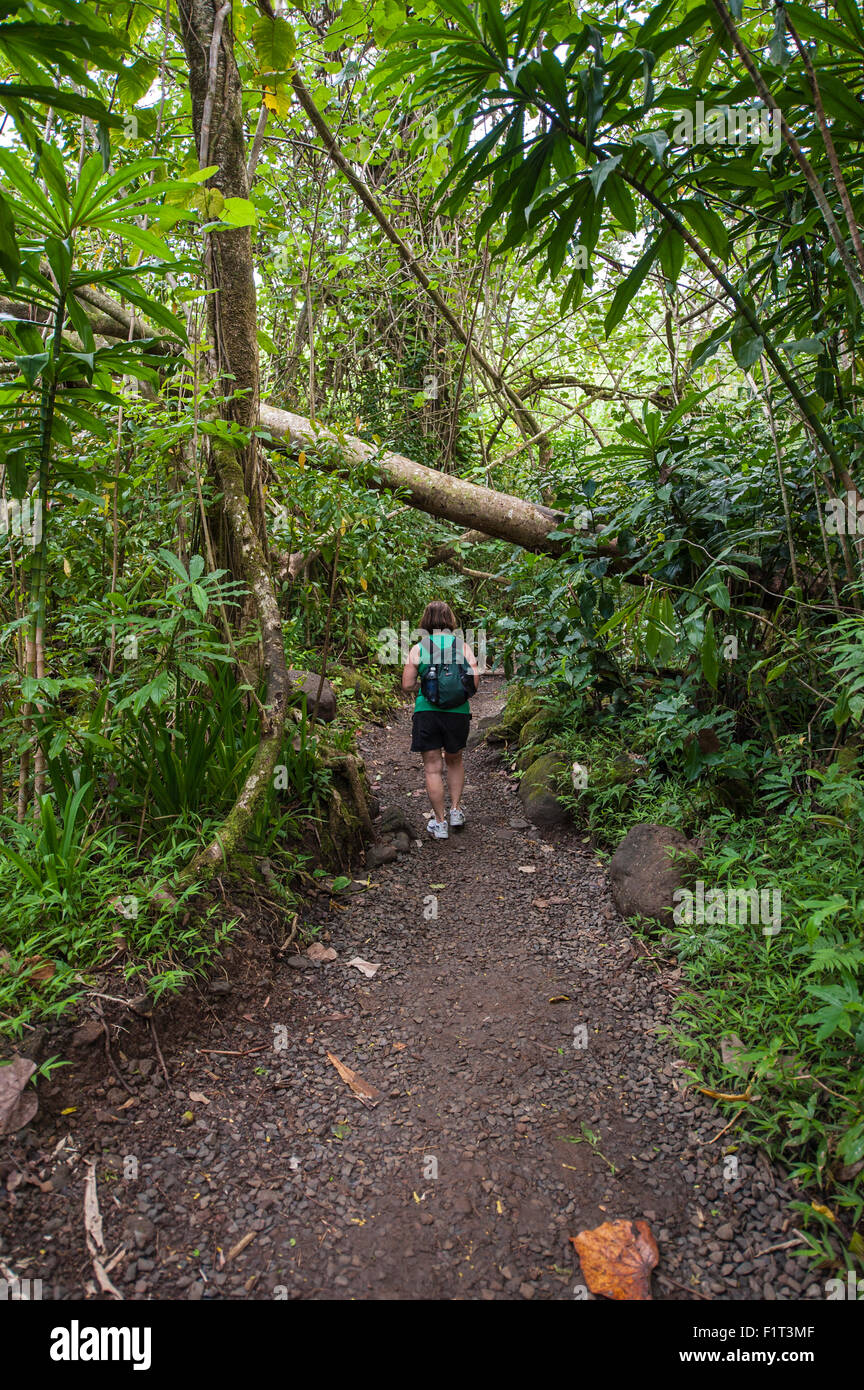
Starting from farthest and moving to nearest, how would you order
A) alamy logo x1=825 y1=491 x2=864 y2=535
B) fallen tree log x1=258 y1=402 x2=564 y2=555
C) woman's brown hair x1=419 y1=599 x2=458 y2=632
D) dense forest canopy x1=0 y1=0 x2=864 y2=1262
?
fallen tree log x1=258 y1=402 x2=564 y2=555
woman's brown hair x1=419 y1=599 x2=458 y2=632
alamy logo x1=825 y1=491 x2=864 y2=535
dense forest canopy x1=0 y1=0 x2=864 y2=1262

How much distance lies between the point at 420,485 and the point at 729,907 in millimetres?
3239

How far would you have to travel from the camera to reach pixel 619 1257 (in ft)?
5.07

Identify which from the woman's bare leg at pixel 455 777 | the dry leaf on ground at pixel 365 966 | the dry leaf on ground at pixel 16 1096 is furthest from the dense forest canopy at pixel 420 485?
the woman's bare leg at pixel 455 777

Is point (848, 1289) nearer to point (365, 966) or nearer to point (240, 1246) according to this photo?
point (240, 1246)

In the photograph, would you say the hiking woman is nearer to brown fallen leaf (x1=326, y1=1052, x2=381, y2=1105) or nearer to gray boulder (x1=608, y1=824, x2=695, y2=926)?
gray boulder (x1=608, y1=824, x2=695, y2=926)

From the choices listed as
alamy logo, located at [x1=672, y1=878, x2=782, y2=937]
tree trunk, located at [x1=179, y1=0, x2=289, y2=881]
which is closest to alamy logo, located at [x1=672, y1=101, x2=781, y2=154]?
tree trunk, located at [x1=179, y1=0, x2=289, y2=881]

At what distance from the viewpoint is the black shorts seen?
3.89m

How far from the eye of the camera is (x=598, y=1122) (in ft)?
6.41

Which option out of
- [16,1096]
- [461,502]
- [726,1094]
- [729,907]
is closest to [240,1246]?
[16,1096]
